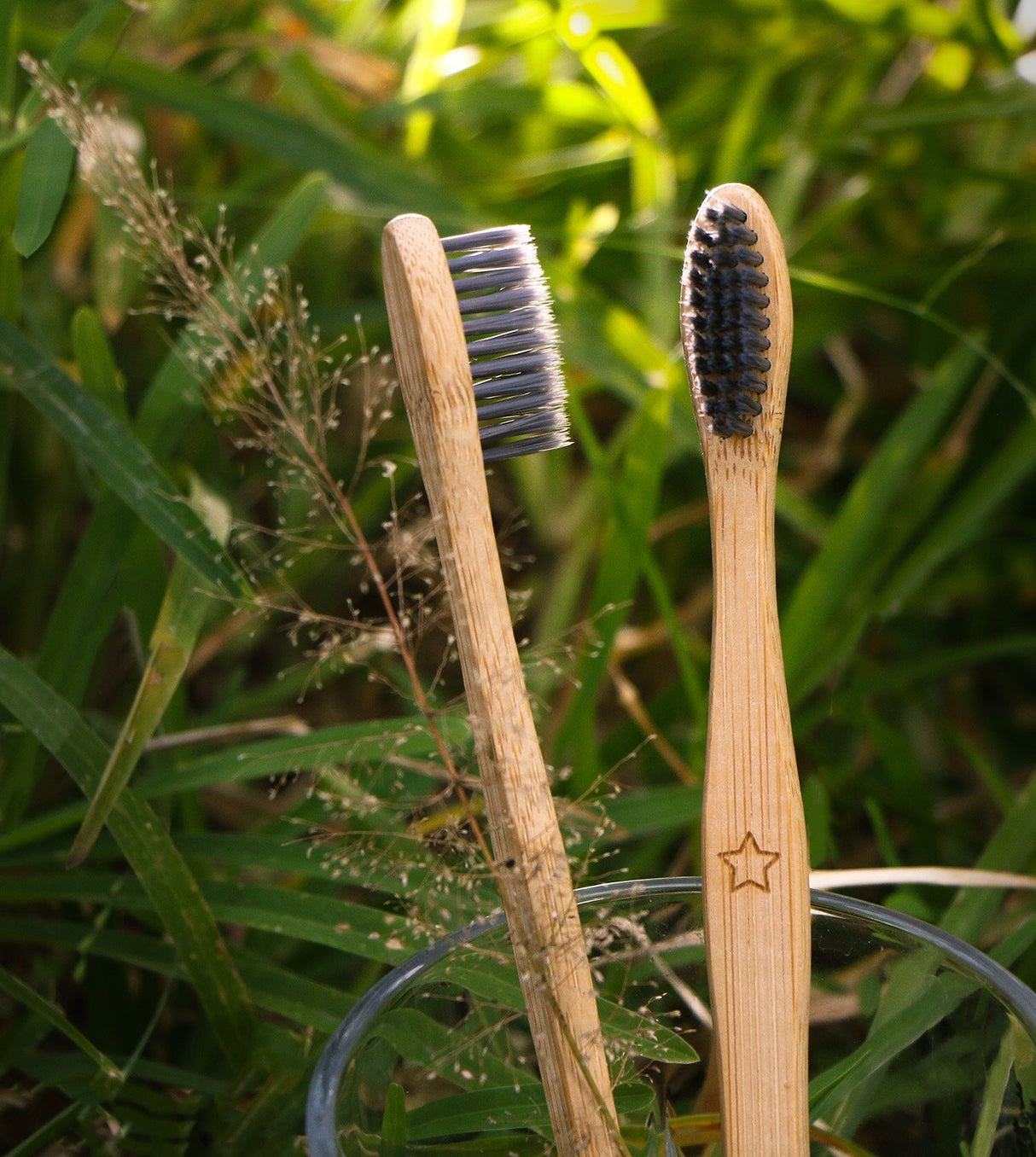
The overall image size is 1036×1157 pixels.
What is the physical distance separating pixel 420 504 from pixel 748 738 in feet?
1.08

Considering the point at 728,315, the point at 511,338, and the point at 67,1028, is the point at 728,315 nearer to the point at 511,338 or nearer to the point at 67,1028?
the point at 511,338

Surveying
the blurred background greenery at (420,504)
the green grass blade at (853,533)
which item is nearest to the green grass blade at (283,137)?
the blurred background greenery at (420,504)

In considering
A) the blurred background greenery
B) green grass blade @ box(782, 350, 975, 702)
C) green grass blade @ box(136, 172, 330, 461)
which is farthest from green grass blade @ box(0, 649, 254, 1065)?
green grass blade @ box(782, 350, 975, 702)

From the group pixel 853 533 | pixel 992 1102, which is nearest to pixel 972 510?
pixel 853 533

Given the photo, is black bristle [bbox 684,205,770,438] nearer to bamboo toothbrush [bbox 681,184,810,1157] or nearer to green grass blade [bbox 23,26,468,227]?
bamboo toothbrush [bbox 681,184,810,1157]

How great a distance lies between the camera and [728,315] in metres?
0.23

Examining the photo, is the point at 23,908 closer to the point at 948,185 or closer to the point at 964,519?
the point at 964,519

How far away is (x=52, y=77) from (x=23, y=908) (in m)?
0.26

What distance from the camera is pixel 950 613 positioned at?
63 cm

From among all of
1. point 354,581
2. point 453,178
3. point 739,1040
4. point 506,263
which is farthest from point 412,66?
point 739,1040

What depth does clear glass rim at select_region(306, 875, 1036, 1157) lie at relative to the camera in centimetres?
21

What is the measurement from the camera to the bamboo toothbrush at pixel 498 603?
21 cm

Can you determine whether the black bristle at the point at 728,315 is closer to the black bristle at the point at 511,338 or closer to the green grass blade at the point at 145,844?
the black bristle at the point at 511,338

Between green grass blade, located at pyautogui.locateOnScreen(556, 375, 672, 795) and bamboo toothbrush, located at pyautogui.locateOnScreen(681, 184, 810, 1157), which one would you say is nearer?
bamboo toothbrush, located at pyautogui.locateOnScreen(681, 184, 810, 1157)
